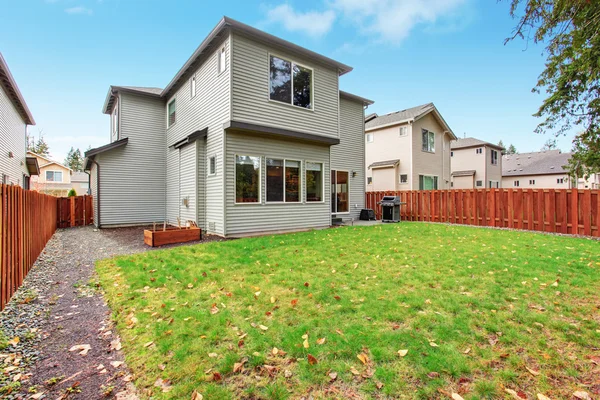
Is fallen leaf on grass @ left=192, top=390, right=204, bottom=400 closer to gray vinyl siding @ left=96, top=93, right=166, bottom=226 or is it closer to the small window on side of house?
the small window on side of house

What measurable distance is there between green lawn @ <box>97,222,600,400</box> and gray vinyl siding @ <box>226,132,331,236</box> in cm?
336

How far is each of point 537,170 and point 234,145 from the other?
42.5 meters

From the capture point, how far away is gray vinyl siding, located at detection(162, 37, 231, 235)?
8.88m

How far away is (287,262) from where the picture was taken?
5.59 m

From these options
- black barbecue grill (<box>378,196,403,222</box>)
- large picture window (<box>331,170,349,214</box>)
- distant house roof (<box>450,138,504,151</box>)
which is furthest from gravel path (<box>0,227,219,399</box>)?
distant house roof (<box>450,138,504,151</box>)

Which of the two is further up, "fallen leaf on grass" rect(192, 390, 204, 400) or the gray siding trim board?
the gray siding trim board

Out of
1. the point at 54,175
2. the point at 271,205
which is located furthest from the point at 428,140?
the point at 54,175

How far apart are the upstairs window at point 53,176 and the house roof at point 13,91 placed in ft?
88.2

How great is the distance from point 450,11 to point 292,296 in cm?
1124

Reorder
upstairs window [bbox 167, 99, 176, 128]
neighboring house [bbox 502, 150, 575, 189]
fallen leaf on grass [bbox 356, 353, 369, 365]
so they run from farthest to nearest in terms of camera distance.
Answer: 1. neighboring house [bbox 502, 150, 575, 189]
2. upstairs window [bbox 167, 99, 176, 128]
3. fallen leaf on grass [bbox 356, 353, 369, 365]

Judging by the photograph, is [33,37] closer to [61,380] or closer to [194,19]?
[194,19]

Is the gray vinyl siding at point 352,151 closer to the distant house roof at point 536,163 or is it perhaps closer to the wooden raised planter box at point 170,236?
the wooden raised planter box at point 170,236

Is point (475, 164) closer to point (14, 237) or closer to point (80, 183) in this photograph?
point (14, 237)

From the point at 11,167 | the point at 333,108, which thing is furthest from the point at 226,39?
the point at 11,167
